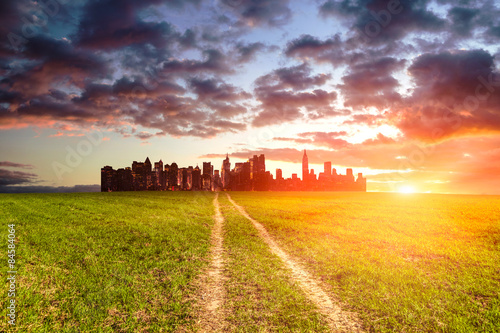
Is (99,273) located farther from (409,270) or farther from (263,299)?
(409,270)

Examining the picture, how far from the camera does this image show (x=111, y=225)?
25.0 meters

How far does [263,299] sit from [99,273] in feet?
29.2

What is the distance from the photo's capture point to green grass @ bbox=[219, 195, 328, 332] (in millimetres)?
9023

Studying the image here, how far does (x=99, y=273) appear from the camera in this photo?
540 inches

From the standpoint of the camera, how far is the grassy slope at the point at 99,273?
31.4ft

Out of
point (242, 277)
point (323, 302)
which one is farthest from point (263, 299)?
point (242, 277)

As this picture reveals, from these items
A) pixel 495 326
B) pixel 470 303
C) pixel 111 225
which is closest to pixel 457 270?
pixel 470 303

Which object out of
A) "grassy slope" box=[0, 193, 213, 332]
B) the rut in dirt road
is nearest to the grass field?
"grassy slope" box=[0, 193, 213, 332]

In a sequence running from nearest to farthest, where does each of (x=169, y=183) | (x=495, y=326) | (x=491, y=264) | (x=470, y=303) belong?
1. (x=495, y=326)
2. (x=470, y=303)
3. (x=491, y=264)
4. (x=169, y=183)

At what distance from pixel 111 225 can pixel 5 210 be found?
1030 cm

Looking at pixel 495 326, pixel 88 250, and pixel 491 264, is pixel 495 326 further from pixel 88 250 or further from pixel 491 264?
pixel 88 250

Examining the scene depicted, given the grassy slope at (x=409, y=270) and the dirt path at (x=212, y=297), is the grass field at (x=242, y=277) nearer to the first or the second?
the grassy slope at (x=409, y=270)

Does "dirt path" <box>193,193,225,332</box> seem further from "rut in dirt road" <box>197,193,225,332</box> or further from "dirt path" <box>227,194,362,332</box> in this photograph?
"dirt path" <box>227,194,362,332</box>

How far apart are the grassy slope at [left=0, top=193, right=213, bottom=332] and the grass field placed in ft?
0.17
